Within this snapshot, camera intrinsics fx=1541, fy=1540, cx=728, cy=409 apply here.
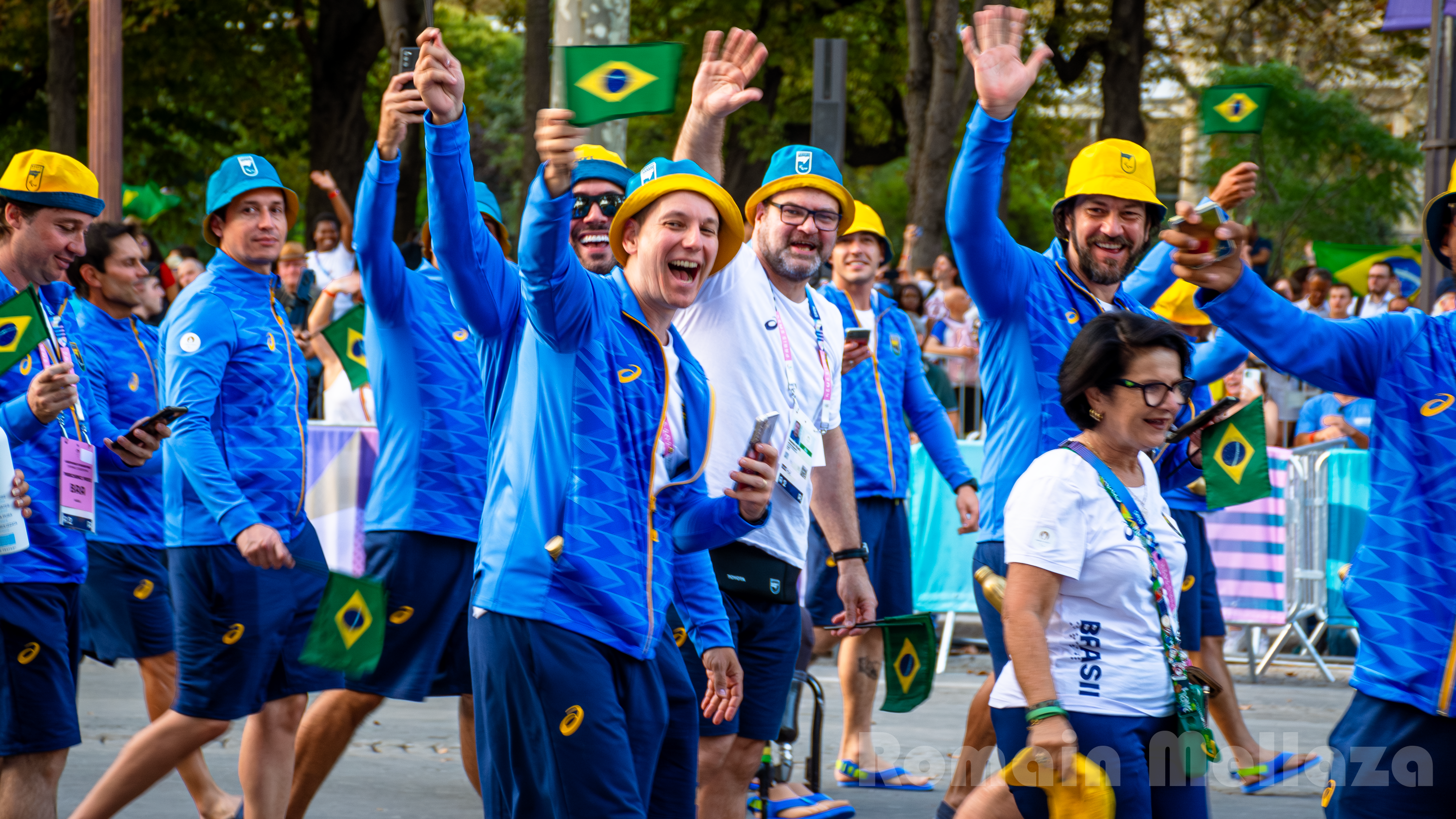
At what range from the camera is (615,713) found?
11.2ft

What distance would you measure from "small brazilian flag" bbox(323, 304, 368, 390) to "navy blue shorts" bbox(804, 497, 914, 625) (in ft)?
6.92

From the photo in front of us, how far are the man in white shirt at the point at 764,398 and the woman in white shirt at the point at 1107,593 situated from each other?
0.85 meters

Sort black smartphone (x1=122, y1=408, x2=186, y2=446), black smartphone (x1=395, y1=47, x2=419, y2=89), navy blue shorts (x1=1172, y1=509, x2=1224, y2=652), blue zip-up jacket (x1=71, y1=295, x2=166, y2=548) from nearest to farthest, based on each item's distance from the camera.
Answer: black smartphone (x1=395, y1=47, x2=419, y2=89)
black smartphone (x1=122, y1=408, x2=186, y2=446)
blue zip-up jacket (x1=71, y1=295, x2=166, y2=548)
navy blue shorts (x1=1172, y1=509, x2=1224, y2=652)

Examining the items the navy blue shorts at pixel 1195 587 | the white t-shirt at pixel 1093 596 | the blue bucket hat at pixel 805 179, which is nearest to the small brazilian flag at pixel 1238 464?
the navy blue shorts at pixel 1195 587

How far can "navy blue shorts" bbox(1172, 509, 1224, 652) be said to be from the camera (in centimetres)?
626

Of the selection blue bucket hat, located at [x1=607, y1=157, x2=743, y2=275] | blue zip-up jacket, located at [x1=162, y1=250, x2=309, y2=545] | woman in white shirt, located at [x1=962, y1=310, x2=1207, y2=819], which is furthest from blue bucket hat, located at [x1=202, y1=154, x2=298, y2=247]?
woman in white shirt, located at [x1=962, y1=310, x2=1207, y2=819]

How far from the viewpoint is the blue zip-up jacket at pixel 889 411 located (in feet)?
22.9

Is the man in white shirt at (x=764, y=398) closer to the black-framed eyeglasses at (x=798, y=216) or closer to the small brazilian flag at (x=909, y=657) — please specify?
the black-framed eyeglasses at (x=798, y=216)

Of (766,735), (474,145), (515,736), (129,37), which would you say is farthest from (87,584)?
(474,145)

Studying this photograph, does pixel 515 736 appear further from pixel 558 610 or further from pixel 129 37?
pixel 129 37

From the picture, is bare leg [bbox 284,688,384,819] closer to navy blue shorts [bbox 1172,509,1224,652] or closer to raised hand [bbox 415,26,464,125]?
raised hand [bbox 415,26,464,125]

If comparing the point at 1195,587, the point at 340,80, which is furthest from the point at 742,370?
the point at 340,80

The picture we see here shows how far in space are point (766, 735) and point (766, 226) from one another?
1.73 m

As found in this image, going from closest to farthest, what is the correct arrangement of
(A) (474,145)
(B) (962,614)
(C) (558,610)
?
(C) (558,610), (B) (962,614), (A) (474,145)
